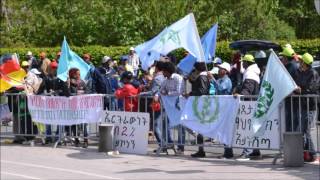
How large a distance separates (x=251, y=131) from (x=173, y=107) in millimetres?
1941

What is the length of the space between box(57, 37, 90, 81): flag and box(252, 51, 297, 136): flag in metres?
5.34

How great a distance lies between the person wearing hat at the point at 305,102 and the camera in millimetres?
13273

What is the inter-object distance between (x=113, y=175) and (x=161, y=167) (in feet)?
3.98

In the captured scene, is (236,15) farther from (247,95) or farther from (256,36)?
(247,95)

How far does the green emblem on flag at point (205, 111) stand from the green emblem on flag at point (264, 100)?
1087 millimetres

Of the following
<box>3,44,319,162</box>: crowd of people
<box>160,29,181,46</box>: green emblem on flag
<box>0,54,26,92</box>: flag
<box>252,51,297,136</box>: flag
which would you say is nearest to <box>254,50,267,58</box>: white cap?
<box>3,44,319,162</box>: crowd of people

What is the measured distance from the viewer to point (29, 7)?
42.1 meters

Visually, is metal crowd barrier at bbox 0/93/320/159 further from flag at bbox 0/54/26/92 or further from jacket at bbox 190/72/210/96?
jacket at bbox 190/72/210/96

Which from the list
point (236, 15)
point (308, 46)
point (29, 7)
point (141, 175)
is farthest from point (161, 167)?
point (29, 7)

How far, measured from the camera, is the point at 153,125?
1550cm

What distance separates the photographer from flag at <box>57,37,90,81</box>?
17094mm

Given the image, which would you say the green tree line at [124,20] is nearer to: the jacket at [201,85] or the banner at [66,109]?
the banner at [66,109]

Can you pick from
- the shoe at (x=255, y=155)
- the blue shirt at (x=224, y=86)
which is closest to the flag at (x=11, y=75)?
the blue shirt at (x=224, y=86)

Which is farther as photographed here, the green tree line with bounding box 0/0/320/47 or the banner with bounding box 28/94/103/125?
the green tree line with bounding box 0/0/320/47
